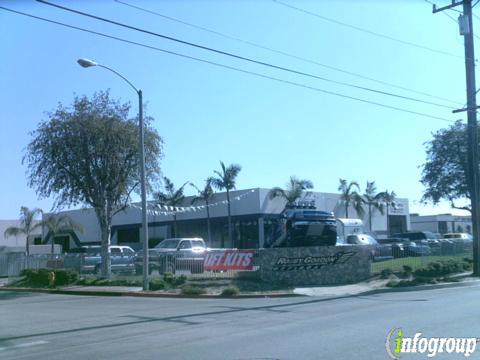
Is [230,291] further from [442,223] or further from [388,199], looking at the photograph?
[442,223]

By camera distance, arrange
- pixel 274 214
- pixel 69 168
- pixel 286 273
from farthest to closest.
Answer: pixel 274 214 → pixel 69 168 → pixel 286 273

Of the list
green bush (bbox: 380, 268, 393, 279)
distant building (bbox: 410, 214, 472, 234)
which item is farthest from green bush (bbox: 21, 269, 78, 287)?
distant building (bbox: 410, 214, 472, 234)

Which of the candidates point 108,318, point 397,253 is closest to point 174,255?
point 397,253

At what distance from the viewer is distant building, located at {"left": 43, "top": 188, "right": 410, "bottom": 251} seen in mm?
51188

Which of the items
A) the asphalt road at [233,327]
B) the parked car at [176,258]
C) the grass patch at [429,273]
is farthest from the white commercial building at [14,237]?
the asphalt road at [233,327]

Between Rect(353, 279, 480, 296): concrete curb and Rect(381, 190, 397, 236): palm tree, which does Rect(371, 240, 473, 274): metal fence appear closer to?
Rect(353, 279, 480, 296): concrete curb

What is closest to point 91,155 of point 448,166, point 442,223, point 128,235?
point 448,166

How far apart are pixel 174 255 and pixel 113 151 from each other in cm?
582

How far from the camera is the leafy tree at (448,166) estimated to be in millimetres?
38375

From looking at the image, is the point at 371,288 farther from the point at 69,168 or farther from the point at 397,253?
the point at 69,168

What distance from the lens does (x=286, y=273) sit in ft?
80.7

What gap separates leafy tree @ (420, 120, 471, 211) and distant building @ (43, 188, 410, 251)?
9.25 m

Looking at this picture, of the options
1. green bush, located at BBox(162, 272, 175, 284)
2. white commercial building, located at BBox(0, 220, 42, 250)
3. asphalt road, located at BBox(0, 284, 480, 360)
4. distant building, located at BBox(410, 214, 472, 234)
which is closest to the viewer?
asphalt road, located at BBox(0, 284, 480, 360)

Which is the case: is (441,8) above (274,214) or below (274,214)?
above
